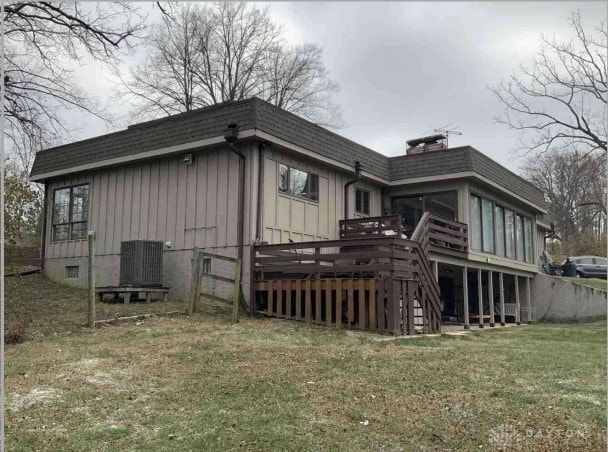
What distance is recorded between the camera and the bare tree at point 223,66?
32.2 metres

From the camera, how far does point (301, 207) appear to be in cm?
1320

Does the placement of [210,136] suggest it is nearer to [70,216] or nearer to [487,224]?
A: [70,216]

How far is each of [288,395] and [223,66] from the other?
30.1 meters

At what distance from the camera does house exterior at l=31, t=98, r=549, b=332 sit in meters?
12.0

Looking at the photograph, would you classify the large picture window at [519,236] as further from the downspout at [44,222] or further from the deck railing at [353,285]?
the downspout at [44,222]

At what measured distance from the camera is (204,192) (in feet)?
41.8

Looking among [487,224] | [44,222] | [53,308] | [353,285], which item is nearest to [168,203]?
[53,308]

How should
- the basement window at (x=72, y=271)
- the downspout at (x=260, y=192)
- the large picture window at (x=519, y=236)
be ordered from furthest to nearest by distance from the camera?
the large picture window at (x=519, y=236) → the basement window at (x=72, y=271) → the downspout at (x=260, y=192)

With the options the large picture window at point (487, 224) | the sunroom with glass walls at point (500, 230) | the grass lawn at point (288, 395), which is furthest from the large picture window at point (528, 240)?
the grass lawn at point (288, 395)

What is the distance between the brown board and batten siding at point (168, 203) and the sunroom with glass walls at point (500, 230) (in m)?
7.18

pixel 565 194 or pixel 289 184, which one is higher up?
pixel 565 194

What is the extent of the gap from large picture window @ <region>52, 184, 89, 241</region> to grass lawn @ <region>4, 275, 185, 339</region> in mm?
1545

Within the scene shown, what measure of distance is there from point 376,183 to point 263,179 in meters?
4.88

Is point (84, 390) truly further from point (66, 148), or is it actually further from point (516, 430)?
A: point (66, 148)
